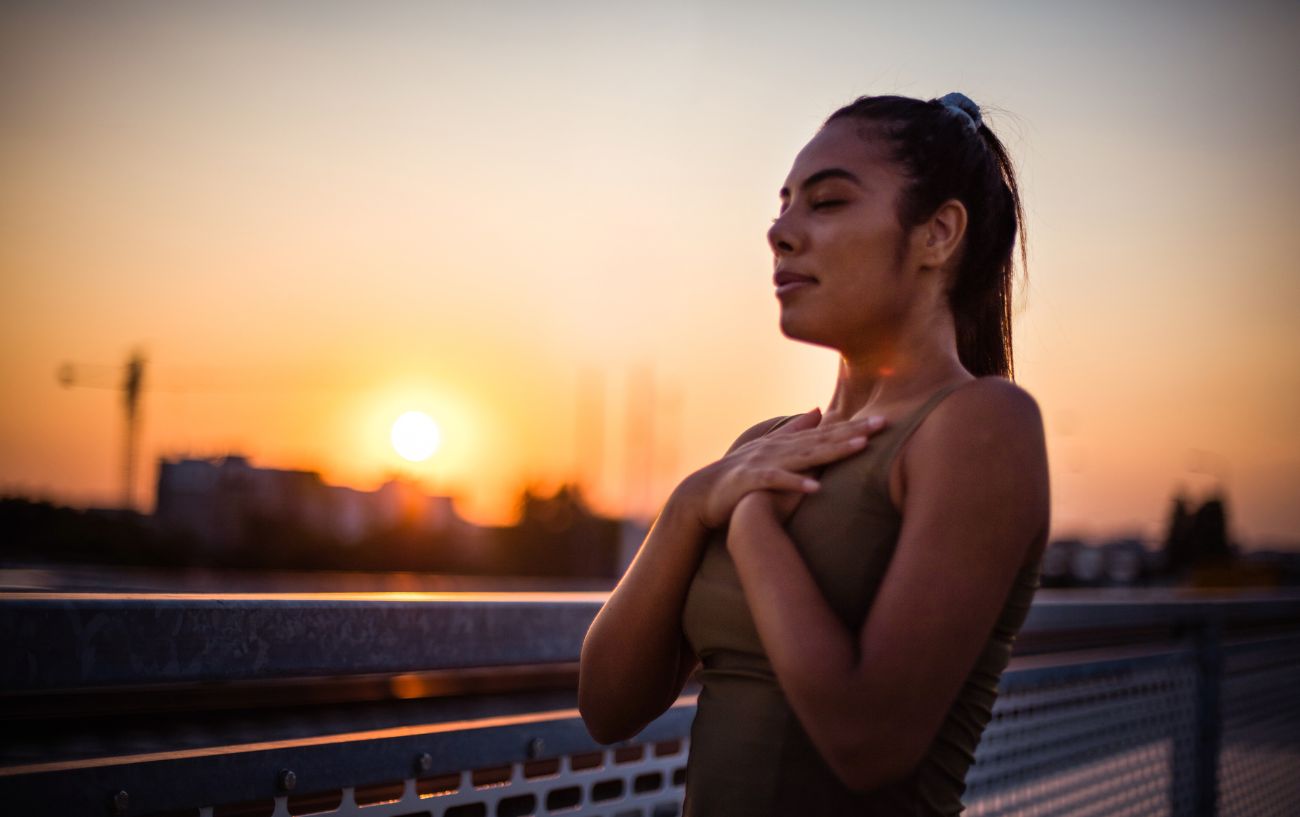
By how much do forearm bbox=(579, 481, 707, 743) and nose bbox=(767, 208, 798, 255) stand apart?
420 mm

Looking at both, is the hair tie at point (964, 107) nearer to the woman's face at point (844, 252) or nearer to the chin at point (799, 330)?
the woman's face at point (844, 252)

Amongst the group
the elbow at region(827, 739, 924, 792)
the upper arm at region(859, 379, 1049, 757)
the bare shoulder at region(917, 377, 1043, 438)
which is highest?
the bare shoulder at region(917, 377, 1043, 438)

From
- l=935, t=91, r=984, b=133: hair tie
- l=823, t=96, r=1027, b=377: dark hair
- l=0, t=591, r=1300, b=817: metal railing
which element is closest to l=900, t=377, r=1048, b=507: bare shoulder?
l=823, t=96, r=1027, b=377: dark hair

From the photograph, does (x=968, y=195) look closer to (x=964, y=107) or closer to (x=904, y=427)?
(x=964, y=107)

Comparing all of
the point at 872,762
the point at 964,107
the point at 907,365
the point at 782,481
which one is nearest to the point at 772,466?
the point at 782,481

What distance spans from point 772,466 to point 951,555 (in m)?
0.33

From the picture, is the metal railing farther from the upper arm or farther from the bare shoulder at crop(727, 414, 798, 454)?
the upper arm

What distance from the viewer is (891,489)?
5.40 feet

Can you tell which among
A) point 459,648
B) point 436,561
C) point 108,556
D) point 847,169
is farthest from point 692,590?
point 436,561

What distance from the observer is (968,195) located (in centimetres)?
192

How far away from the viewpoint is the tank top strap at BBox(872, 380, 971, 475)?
65.3 inches

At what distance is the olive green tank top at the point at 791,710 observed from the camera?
160 centimetres

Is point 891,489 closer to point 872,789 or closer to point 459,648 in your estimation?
point 872,789

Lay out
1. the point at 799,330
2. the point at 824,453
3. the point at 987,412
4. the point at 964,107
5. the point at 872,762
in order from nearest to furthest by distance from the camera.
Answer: the point at 872,762, the point at 987,412, the point at 824,453, the point at 799,330, the point at 964,107
